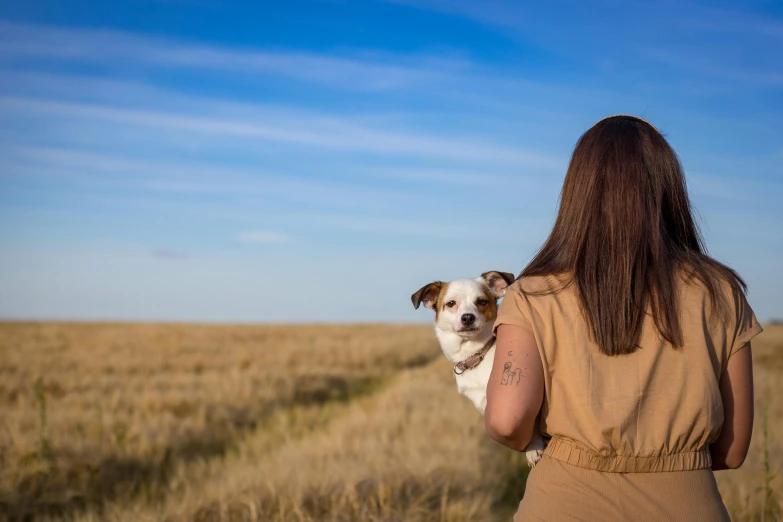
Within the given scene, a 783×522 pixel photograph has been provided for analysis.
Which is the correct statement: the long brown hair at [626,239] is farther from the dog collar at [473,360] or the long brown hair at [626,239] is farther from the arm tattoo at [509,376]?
the dog collar at [473,360]

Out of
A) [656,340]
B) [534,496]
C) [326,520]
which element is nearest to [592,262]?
[656,340]

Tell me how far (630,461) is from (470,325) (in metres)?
1.70

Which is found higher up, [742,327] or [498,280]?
[498,280]

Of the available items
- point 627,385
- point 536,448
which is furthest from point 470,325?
point 627,385

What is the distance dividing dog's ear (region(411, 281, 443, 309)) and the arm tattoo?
205 cm

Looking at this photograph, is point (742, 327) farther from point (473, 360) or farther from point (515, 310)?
point (473, 360)

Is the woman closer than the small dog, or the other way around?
the woman

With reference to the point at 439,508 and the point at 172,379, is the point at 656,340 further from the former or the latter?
the point at 172,379

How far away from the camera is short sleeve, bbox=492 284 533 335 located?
8.24 feet

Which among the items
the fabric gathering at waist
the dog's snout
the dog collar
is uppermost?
the dog's snout

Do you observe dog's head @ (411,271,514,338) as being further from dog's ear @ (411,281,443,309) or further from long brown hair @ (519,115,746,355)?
long brown hair @ (519,115,746,355)

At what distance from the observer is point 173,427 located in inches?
503

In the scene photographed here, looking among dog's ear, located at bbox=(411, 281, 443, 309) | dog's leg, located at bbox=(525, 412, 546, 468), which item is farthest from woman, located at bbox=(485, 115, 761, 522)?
dog's ear, located at bbox=(411, 281, 443, 309)

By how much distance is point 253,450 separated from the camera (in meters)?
12.1
